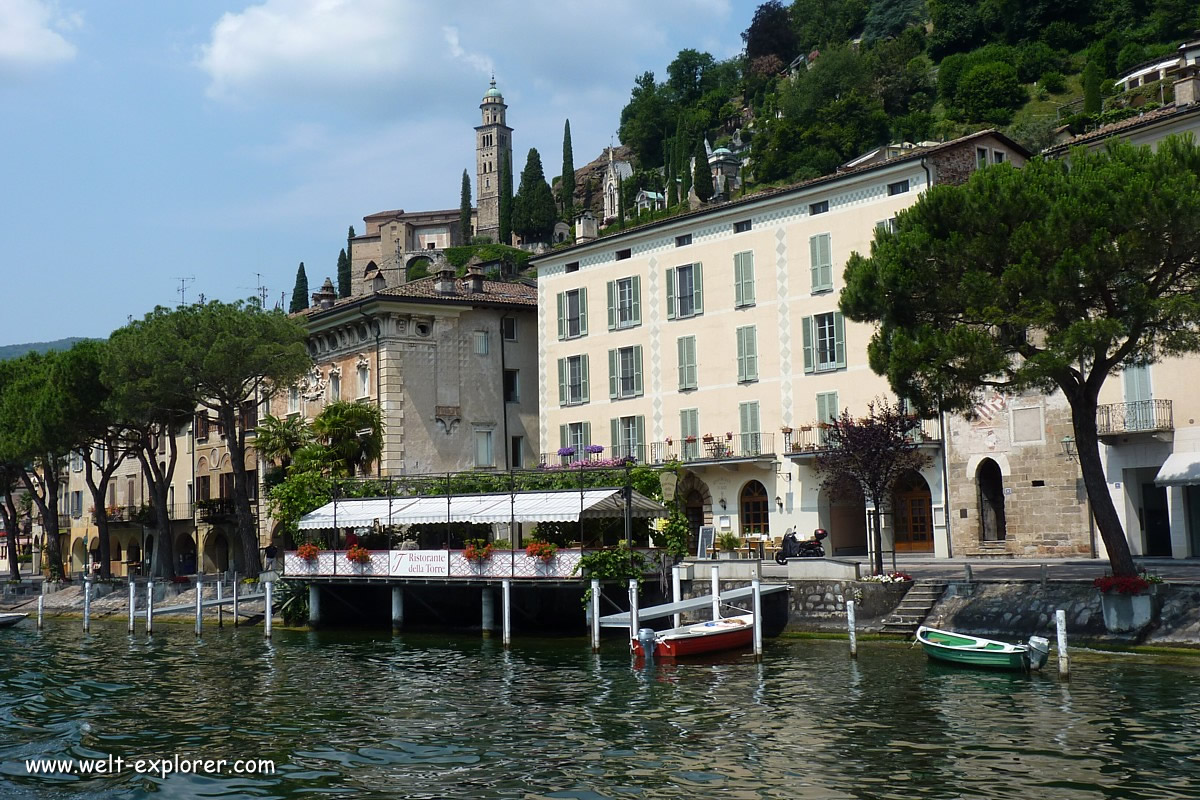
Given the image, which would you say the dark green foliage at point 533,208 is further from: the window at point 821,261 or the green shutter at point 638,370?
the window at point 821,261

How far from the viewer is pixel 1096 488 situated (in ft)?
93.3

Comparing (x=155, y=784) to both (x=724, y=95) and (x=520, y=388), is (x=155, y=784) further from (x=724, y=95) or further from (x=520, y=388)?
(x=724, y=95)

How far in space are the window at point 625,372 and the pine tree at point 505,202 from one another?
122214mm

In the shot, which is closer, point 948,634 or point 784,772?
point 784,772

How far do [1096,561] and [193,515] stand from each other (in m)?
46.0

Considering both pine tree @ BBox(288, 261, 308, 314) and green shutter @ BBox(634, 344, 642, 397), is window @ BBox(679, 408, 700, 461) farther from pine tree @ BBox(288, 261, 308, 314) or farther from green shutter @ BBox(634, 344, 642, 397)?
pine tree @ BBox(288, 261, 308, 314)

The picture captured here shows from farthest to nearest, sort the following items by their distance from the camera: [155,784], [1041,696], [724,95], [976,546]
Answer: [724,95], [976,546], [1041,696], [155,784]

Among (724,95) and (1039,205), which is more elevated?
(724,95)

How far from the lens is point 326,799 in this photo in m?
17.3

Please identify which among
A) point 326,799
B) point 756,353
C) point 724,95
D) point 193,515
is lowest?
point 326,799

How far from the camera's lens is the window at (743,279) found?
48.8 metres

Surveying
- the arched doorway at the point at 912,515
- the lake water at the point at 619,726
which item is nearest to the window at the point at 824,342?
the arched doorway at the point at 912,515

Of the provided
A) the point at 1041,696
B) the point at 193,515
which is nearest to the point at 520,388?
the point at 193,515

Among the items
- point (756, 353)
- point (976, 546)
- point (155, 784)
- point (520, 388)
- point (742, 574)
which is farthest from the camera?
point (520, 388)
